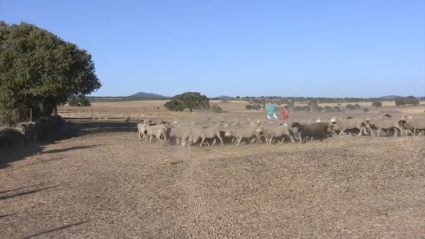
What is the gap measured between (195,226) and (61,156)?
429 inches

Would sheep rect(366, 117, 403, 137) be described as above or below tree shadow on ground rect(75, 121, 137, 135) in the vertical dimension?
above

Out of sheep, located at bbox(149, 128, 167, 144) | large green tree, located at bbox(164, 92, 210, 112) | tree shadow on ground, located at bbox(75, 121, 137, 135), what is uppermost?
large green tree, located at bbox(164, 92, 210, 112)

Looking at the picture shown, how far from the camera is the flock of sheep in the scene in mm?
20281

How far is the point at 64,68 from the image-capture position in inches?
1071

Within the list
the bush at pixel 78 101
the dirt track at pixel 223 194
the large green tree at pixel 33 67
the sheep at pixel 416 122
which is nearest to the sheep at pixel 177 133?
the dirt track at pixel 223 194

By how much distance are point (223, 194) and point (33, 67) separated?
18159 mm

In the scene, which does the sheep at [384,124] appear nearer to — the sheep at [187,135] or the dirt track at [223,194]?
the dirt track at [223,194]

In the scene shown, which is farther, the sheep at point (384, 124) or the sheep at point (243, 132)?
the sheep at point (384, 124)

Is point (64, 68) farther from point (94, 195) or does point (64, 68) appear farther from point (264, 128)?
point (94, 195)

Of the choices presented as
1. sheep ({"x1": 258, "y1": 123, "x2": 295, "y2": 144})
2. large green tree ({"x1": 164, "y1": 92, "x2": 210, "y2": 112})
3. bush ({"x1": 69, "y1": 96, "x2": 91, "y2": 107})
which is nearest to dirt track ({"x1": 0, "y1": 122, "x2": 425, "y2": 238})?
sheep ({"x1": 258, "y1": 123, "x2": 295, "y2": 144})

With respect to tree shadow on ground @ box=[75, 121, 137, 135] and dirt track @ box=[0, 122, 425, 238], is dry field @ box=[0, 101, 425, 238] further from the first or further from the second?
tree shadow on ground @ box=[75, 121, 137, 135]

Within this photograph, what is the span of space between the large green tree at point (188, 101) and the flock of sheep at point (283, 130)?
1514 inches

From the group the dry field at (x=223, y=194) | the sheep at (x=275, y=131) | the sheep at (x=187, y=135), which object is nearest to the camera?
the dry field at (x=223, y=194)

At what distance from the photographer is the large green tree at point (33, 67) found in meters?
26.0
